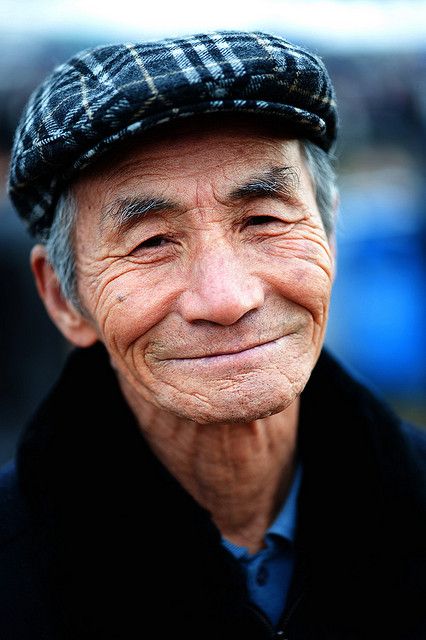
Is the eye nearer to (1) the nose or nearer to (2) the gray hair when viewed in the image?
(1) the nose

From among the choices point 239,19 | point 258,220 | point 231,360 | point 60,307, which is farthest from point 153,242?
point 239,19

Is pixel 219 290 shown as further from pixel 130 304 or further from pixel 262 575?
pixel 262 575

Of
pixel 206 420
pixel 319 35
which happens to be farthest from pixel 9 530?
pixel 319 35

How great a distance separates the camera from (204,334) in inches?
85.4

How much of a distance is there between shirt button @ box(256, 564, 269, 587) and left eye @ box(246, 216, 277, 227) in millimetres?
1257

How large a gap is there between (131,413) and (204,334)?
0.68 m

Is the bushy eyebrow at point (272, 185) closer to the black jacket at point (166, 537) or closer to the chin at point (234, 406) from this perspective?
the chin at point (234, 406)

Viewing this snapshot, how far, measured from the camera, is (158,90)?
6.55 ft

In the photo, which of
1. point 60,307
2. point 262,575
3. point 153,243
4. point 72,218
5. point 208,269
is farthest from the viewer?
point 60,307

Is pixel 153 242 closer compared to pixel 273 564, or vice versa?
pixel 153 242

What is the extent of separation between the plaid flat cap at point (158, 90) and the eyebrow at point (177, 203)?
165 millimetres

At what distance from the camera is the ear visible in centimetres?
267

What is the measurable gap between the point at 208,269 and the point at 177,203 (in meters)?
0.23

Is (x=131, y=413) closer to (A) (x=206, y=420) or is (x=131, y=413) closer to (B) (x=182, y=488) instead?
(B) (x=182, y=488)
